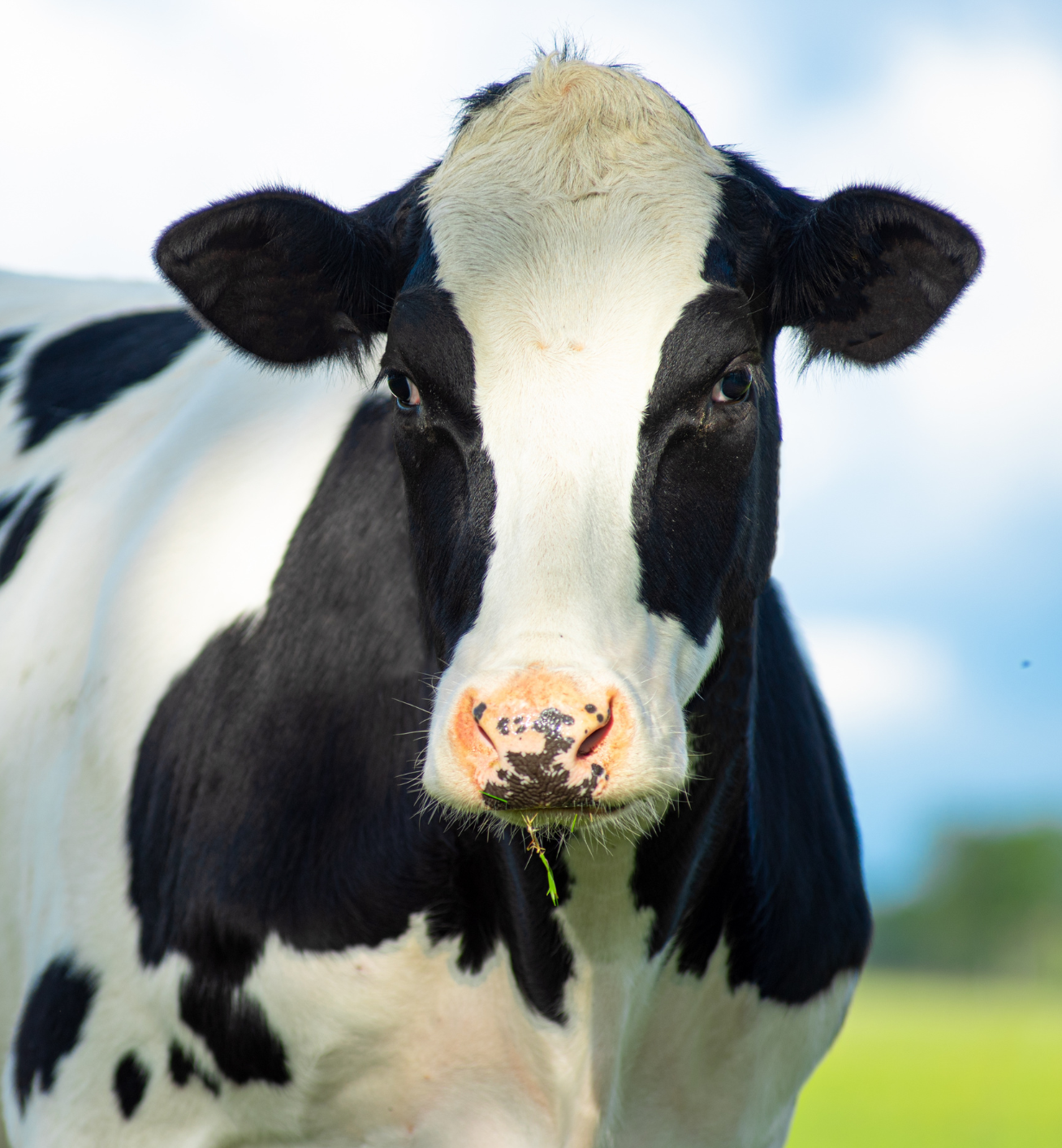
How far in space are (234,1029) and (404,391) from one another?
1.48 meters

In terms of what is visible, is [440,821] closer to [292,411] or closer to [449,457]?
[449,457]

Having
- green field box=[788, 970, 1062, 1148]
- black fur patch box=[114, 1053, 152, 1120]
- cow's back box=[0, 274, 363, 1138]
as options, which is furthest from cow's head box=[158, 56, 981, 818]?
green field box=[788, 970, 1062, 1148]

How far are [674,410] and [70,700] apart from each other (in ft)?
6.33

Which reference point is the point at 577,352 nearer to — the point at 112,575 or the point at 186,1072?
the point at 112,575

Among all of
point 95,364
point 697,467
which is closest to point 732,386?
point 697,467

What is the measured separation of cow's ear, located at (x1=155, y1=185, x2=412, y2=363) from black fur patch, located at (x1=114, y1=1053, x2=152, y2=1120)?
5.59ft

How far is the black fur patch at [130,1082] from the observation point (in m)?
3.29

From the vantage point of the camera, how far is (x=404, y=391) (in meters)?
3.00

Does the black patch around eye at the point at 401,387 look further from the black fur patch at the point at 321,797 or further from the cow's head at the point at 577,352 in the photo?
the black fur patch at the point at 321,797

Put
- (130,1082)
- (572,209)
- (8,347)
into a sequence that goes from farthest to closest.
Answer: (8,347)
(130,1082)
(572,209)

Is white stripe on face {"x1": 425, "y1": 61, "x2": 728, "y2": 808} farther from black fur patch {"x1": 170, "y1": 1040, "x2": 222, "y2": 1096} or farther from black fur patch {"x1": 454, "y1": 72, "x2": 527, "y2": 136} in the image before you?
black fur patch {"x1": 170, "y1": 1040, "x2": 222, "y2": 1096}

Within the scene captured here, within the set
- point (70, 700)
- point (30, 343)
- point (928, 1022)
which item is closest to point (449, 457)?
point (70, 700)

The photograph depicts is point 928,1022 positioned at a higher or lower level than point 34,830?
lower

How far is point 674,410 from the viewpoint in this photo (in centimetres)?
275
